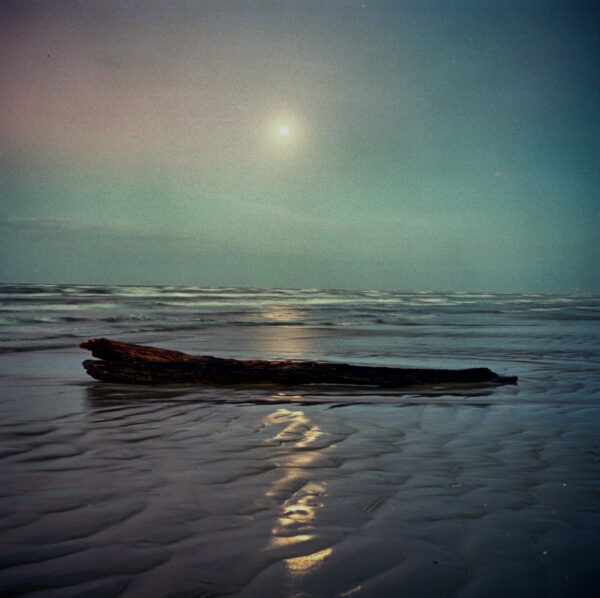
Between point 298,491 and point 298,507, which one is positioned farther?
point 298,491

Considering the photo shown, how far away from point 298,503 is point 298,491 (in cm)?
18

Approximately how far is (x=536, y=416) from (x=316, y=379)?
8.40 feet

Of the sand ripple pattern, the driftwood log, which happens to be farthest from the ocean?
the driftwood log

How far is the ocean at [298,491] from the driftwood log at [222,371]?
17 cm

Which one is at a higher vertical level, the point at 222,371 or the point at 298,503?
the point at 222,371

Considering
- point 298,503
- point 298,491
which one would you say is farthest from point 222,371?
point 298,503

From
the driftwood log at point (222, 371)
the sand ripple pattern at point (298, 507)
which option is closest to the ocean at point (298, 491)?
the sand ripple pattern at point (298, 507)

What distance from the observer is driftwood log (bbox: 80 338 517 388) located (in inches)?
263

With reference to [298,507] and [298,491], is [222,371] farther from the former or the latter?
[298,507]

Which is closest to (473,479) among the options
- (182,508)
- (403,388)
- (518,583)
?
(518,583)

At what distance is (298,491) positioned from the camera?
10.1 feet

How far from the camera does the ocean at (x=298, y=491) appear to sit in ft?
7.20

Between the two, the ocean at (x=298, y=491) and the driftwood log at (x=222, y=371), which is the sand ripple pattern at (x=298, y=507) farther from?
the driftwood log at (x=222, y=371)

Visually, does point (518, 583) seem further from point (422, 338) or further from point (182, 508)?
point (422, 338)
